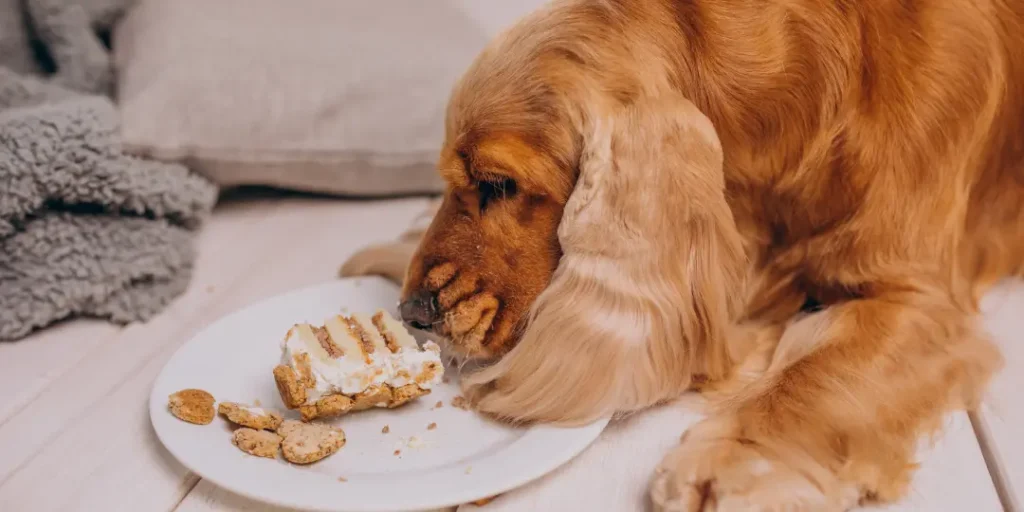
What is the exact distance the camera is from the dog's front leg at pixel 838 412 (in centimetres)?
89

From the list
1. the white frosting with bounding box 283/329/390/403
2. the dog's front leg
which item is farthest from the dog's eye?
the dog's front leg

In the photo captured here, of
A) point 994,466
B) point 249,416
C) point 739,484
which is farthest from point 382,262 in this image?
point 994,466

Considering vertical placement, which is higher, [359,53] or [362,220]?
[359,53]

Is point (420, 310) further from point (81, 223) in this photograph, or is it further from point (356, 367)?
Result: point (81, 223)

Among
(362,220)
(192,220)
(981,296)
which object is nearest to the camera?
(981,296)

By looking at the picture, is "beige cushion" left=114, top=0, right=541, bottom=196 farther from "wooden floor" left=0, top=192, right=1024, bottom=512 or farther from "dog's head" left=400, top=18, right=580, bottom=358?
"dog's head" left=400, top=18, right=580, bottom=358

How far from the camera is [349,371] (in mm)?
1043

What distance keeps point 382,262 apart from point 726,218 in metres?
0.61

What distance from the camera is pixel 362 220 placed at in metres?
1.83

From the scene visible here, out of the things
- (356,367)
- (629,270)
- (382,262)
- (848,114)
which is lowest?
(382,262)

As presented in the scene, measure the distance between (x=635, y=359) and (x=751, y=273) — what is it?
28 cm

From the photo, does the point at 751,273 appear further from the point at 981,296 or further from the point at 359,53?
the point at 359,53

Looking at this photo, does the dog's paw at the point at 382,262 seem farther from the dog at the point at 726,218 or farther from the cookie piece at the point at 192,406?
the cookie piece at the point at 192,406

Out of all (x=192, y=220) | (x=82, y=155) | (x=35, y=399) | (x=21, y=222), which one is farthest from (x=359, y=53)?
(x=35, y=399)
